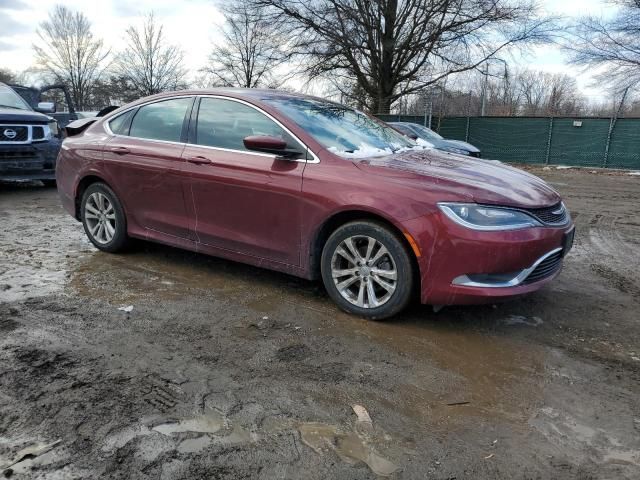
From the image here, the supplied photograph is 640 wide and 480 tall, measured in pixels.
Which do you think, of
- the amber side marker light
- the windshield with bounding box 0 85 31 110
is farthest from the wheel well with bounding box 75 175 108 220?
the windshield with bounding box 0 85 31 110

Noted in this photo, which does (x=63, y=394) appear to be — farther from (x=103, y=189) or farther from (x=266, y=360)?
(x=103, y=189)

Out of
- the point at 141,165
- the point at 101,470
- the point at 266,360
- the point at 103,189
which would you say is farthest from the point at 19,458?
the point at 103,189

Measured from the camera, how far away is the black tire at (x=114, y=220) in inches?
200

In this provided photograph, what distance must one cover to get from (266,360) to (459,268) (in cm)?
134

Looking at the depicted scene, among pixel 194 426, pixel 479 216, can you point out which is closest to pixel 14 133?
pixel 194 426

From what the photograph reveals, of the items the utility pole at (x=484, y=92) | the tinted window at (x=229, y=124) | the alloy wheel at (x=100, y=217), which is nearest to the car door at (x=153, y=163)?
the tinted window at (x=229, y=124)

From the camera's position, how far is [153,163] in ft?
15.3

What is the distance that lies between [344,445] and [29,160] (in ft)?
28.7

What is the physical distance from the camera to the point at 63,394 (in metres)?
2.67

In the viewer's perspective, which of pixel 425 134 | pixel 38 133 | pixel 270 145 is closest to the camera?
pixel 270 145

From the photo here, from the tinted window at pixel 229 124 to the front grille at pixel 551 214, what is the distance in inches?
73.3

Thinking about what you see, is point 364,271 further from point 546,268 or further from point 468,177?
point 546,268

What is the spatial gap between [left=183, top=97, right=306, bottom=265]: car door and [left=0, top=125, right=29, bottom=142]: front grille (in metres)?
5.88

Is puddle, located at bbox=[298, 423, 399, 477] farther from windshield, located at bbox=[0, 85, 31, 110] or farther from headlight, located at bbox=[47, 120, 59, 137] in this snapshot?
windshield, located at bbox=[0, 85, 31, 110]
